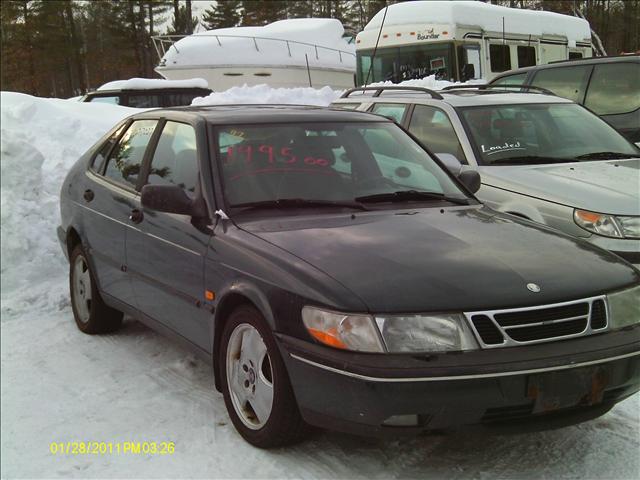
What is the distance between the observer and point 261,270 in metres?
3.16

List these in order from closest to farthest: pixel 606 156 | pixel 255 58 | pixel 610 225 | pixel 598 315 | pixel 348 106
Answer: pixel 598 315, pixel 610 225, pixel 606 156, pixel 348 106, pixel 255 58

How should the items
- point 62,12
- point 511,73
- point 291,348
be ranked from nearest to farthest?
point 291,348, point 511,73, point 62,12

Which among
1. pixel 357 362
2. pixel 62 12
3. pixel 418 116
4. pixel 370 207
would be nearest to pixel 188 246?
pixel 370 207

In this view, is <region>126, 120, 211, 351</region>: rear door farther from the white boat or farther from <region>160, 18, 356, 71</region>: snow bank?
<region>160, 18, 356, 71</region>: snow bank

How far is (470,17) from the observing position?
15.2 meters

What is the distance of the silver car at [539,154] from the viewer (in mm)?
4996

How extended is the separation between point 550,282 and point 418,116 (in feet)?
13.1

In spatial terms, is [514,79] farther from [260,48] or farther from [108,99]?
[260,48]

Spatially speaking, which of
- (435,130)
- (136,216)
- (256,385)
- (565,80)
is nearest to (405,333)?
(256,385)

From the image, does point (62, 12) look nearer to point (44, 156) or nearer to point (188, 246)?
point (44, 156)

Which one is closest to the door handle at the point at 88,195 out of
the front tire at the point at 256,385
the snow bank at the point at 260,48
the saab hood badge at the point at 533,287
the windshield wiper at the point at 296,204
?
the windshield wiper at the point at 296,204

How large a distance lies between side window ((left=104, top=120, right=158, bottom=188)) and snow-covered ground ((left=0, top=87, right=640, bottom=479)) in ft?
3.54

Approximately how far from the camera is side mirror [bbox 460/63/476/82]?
14789 mm

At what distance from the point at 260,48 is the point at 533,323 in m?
18.6
